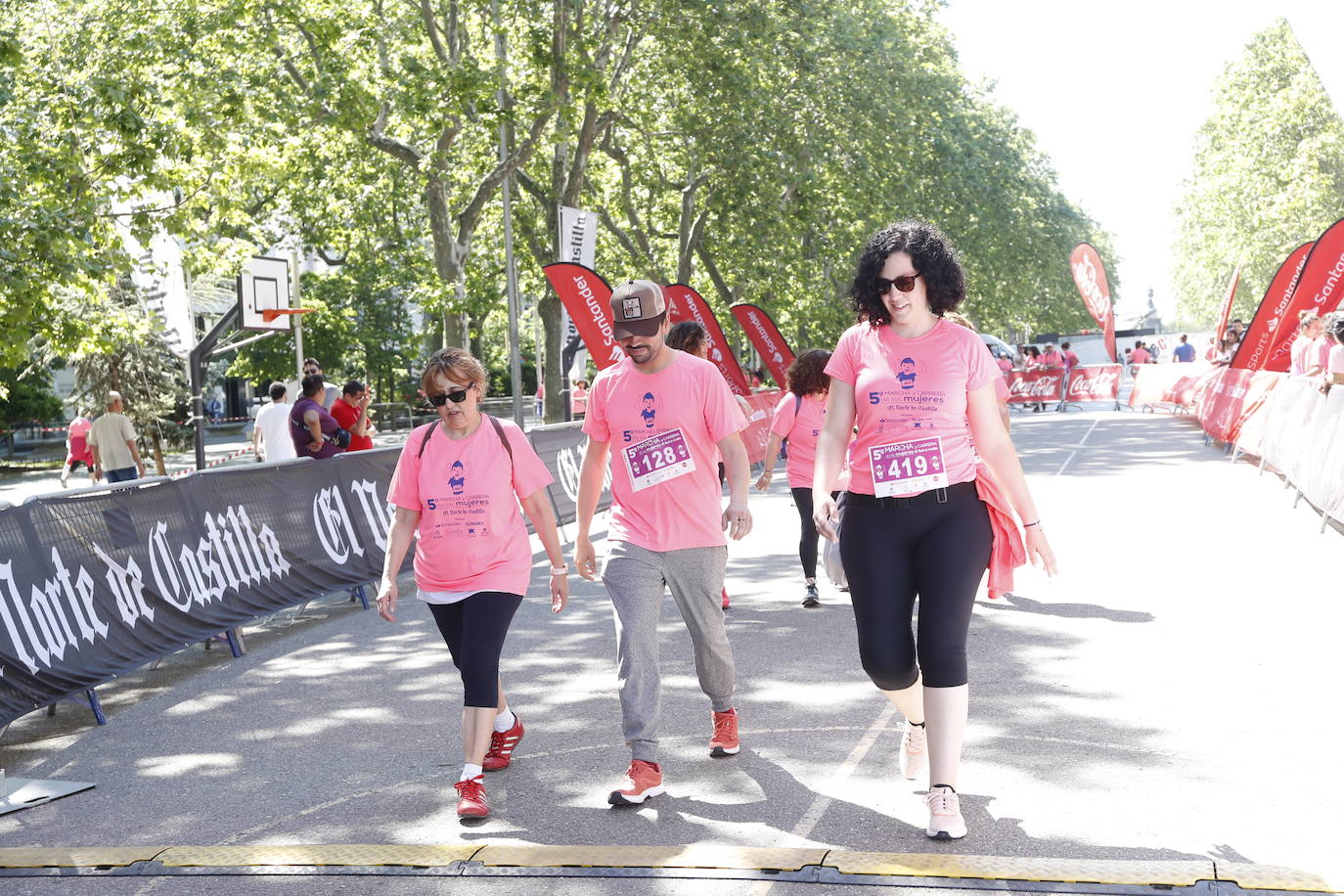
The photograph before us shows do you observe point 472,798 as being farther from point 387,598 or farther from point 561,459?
point 561,459

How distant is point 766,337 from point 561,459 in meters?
15.3

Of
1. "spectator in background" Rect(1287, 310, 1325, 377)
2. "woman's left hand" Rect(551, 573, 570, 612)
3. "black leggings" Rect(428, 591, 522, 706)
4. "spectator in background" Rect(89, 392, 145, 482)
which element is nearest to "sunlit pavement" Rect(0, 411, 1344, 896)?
"black leggings" Rect(428, 591, 522, 706)

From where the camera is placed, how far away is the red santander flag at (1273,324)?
78.9ft

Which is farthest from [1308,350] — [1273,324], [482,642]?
[482,642]

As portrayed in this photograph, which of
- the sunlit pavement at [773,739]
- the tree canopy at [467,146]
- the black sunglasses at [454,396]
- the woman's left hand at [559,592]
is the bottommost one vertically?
the sunlit pavement at [773,739]

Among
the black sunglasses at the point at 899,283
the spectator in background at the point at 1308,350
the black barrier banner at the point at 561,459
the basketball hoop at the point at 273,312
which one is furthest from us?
the basketball hoop at the point at 273,312

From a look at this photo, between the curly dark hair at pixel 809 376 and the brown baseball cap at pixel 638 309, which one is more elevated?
the brown baseball cap at pixel 638 309

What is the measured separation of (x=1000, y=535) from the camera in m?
4.86

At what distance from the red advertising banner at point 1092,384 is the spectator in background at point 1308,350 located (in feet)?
90.5

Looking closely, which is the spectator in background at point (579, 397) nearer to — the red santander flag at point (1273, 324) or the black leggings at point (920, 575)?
the red santander flag at point (1273, 324)

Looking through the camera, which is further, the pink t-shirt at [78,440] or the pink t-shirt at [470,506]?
the pink t-shirt at [78,440]

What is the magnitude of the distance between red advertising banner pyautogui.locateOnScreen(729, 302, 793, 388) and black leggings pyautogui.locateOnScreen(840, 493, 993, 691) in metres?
25.2

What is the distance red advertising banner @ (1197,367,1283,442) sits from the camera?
788 inches

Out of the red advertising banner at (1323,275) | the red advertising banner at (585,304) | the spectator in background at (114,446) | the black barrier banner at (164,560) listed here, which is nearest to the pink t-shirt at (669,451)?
the black barrier banner at (164,560)
